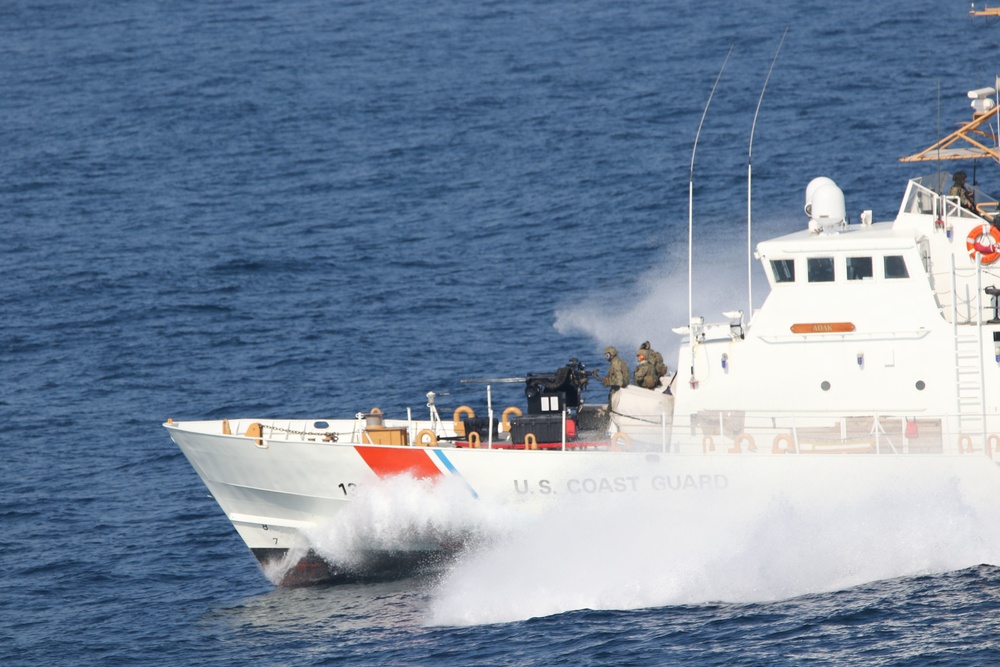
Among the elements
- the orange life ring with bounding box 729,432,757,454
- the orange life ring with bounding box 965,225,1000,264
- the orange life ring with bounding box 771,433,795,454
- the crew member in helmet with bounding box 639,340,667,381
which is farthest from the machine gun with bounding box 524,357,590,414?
the orange life ring with bounding box 965,225,1000,264

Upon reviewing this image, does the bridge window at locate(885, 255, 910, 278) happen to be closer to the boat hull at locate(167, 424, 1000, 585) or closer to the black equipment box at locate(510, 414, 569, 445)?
the boat hull at locate(167, 424, 1000, 585)

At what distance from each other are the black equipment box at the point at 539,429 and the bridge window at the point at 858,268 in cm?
549

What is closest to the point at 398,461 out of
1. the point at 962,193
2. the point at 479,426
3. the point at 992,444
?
the point at 479,426

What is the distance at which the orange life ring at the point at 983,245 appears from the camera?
80.4 feet

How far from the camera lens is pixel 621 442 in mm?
24438

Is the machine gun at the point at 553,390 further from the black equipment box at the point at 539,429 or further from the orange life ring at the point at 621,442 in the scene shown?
Result: the orange life ring at the point at 621,442

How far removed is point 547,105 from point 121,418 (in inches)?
1071

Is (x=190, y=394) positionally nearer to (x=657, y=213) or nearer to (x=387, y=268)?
(x=387, y=268)

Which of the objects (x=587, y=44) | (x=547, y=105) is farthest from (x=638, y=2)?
(x=547, y=105)

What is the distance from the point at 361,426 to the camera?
26062 millimetres

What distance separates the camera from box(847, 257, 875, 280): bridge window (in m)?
24.4

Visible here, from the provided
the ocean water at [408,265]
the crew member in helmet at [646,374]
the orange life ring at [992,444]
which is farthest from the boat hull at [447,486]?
the crew member in helmet at [646,374]

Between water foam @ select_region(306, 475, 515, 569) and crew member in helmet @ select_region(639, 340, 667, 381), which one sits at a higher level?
crew member in helmet @ select_region(639, 340, 667, 381)

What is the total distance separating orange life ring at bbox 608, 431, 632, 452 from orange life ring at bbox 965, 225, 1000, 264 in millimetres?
6659
